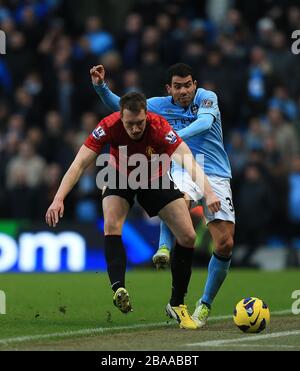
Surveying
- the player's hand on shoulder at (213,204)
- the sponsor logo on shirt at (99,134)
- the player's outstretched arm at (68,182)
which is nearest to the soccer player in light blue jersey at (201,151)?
the sponsor logo on shirt at (99,134)

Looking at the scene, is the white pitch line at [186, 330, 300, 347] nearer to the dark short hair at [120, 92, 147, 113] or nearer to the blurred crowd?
the dark short hair at [120, 92, 147, 113]

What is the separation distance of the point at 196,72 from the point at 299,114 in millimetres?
1989

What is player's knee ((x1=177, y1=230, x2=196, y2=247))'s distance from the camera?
10.3m

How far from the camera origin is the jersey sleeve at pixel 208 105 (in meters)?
10.7

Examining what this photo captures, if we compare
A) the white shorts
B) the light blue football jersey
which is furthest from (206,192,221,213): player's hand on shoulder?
the light blue football jersey

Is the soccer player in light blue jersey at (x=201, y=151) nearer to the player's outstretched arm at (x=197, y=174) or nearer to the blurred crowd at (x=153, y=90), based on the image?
the player's outstretched arm at (x=197, y=174)

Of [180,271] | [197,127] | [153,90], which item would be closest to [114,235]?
[180,271]

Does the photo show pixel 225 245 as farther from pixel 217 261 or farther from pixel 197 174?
pixel 197 174

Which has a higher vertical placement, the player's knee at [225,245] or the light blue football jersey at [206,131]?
the light blue football jersey at [206,131]

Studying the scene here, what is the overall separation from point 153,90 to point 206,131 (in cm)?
911

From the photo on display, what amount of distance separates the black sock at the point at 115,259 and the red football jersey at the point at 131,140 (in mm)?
654

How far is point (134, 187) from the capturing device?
1009 cm
